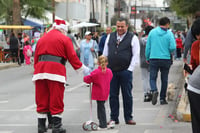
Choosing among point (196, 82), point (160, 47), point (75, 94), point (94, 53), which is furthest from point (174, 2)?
point (196, 82)

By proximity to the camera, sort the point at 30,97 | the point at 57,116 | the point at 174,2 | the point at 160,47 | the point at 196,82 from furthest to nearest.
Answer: the point at 174,2, the point at 30,97, the point at 160,47, the point at 57,116, the point at 196,82

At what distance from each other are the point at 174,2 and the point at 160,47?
2248 centimetres

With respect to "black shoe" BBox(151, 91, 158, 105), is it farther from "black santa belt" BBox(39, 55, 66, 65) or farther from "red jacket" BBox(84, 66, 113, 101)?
"black santa belt" BBox(39, 55, 66, 65)

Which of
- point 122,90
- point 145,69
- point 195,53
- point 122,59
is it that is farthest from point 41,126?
point 145,69

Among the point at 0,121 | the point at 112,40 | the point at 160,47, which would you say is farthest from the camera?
the point at 160,47

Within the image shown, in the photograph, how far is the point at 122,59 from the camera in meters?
9.09

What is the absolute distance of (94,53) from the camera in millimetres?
16891

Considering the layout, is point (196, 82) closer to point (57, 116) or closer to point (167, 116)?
point (57, 116)

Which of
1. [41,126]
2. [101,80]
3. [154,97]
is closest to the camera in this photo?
[41,126]

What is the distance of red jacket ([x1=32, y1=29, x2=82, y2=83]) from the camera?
8.38 metres

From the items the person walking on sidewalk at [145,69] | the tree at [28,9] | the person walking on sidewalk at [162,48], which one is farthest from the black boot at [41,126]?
the tree at [28,9]

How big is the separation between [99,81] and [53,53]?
0.89 metres

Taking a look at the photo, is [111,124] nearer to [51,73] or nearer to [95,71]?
[95,71]

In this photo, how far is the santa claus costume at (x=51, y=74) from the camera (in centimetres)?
839
